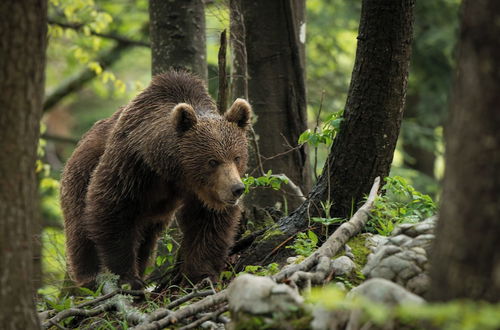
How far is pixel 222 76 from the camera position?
6.95 metres

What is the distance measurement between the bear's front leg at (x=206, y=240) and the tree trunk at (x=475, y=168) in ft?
12.5

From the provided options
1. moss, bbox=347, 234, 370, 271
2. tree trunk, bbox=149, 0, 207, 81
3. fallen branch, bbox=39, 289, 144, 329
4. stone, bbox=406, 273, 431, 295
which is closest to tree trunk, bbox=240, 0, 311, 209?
tree trunk, bbox=149, 0, 207, 81

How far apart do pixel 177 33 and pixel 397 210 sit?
3738mm

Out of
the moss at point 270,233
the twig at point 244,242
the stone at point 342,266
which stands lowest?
the twig at point 244,242

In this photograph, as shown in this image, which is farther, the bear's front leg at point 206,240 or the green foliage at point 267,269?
the bear's front leg at point 206,240

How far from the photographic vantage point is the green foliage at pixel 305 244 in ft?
17.8

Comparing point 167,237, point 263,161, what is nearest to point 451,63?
point 263,161

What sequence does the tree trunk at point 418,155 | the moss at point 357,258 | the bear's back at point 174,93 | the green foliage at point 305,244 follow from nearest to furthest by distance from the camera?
1. the moss at point 357,258
2. the green foliage at point 305,244
3. the bear's back at point 174,93
4. the tree trunk at point 418,155

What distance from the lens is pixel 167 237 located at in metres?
7.51

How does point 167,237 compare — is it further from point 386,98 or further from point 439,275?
point 439,275

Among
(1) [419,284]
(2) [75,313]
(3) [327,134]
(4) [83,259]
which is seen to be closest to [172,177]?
(3) [327,134]

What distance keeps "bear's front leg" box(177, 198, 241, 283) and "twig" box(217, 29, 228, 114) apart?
1154mm

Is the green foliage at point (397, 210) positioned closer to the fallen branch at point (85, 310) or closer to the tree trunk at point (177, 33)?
the fallen branch at point (85, 310)

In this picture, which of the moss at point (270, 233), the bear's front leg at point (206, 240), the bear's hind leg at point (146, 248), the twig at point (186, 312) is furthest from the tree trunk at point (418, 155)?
the twig at point (186, 312)
